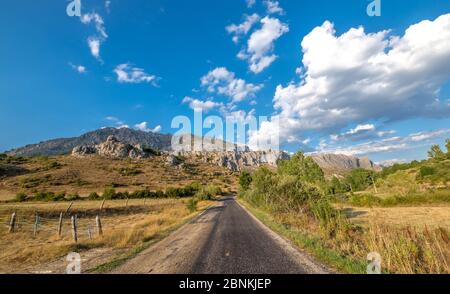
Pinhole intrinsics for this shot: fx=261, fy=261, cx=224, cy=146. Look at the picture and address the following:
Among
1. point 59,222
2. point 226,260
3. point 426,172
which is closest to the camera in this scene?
point 226,260

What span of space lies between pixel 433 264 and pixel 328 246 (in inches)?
135

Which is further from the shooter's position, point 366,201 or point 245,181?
point 245,181

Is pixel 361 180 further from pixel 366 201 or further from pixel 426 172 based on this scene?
pixel 366 201

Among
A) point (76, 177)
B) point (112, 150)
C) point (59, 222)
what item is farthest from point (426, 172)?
point (112, 150)

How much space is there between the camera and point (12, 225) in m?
21.0

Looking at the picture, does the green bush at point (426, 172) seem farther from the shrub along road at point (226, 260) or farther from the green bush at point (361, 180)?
the shrub along road at point (226, 260)

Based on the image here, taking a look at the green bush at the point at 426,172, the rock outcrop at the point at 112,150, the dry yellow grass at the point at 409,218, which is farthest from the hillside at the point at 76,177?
the green bush at the point at 426,172

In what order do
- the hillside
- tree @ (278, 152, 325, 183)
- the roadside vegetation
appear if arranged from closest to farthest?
the roadside vegetation
tree @ (278, 152, 325, 183)
the hillside

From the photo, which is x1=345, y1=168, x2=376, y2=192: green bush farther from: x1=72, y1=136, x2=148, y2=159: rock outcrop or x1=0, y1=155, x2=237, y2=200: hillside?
x1=72, y1=136, x2=148, y2=159: rock outcrop

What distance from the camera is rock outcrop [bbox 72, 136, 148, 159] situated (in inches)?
5449

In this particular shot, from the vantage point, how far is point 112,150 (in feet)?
502

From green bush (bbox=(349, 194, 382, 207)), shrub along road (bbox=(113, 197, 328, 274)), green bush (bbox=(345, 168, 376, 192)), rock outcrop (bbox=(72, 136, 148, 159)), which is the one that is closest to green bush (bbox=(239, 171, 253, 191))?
green bush (bbox=(349, 194, 382, 207))

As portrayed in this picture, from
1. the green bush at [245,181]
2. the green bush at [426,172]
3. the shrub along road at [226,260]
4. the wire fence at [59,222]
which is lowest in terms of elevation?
the wire fence at [59,222]

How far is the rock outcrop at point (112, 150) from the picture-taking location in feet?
454
